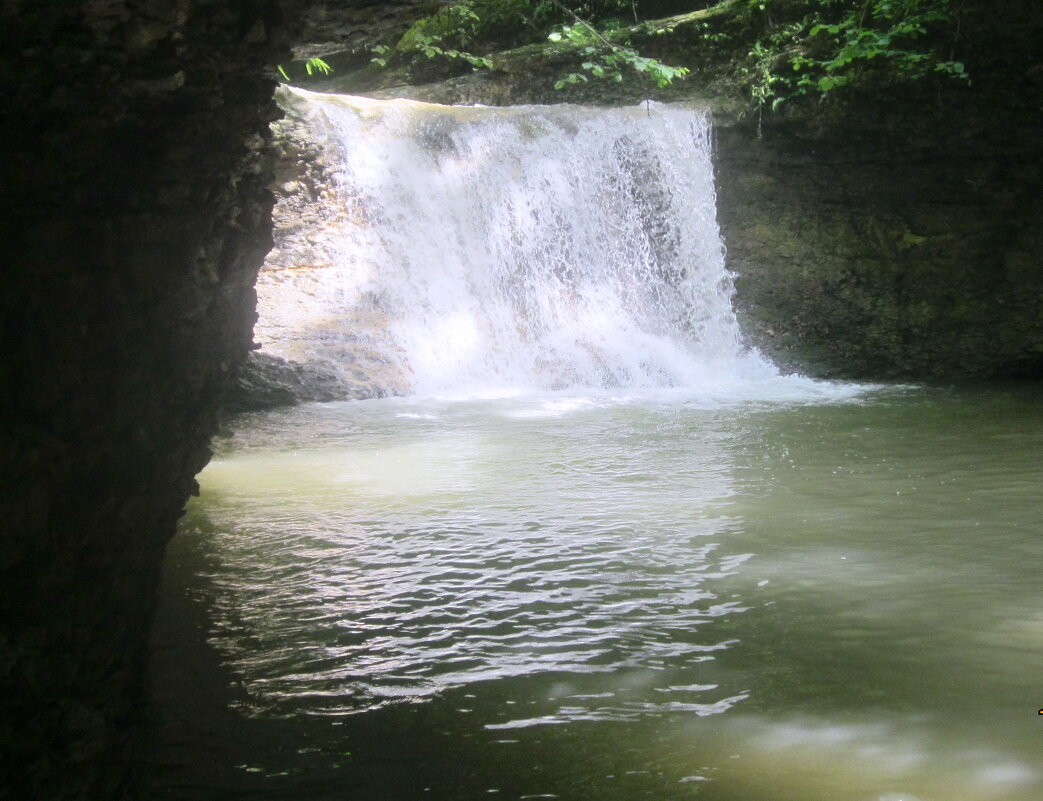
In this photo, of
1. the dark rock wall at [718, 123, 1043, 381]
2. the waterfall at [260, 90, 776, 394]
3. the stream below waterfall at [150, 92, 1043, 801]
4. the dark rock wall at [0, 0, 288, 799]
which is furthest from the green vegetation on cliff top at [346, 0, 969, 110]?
the dark rock wall at [0, 0, 288, 799]

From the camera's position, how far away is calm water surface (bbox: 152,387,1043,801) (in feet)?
8.46

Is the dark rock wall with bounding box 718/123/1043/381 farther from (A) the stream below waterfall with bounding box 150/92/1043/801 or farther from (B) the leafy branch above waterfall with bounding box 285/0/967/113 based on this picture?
(A) the stream below waterfall with bounding box 150/92/1043/801

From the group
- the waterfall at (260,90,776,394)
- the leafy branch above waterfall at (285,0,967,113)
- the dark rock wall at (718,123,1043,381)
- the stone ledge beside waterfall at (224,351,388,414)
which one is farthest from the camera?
the waterfall at (260,90,776,394)

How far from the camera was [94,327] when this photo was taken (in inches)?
93.9

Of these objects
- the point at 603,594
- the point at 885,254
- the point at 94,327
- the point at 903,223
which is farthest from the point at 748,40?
the point at 94,327

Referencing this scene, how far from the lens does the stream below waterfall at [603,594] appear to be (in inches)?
103

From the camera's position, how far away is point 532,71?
13.5 meters

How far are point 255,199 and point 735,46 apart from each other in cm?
941

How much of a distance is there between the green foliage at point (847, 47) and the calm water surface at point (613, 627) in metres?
5.29

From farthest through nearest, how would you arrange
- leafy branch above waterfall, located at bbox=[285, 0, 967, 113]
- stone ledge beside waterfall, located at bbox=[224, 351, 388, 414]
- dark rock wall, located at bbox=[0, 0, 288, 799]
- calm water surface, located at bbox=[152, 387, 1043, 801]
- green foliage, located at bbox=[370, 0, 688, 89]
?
green foliage, located at bbox=[370, 0, 688, 89] → leafy branch above waterfall, located at bbox=[285, 0, 967, 113] → stone ledge beside waterfall, located at bbox=[224, 351, 388, 414] → calm water surface, located at bbox=[152, 387, 1043, 801] → dark rock wall, located at bbox=[0, 0, 288, 799]

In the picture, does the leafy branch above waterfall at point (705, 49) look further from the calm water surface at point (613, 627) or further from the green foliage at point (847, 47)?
the calm water surface at point (613, 627)

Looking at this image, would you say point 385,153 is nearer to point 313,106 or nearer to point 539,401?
point 313,106

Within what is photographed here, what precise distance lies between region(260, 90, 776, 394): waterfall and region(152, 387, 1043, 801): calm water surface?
4397 mm

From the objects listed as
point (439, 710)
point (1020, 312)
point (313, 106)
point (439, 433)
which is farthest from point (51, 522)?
point (1020, 312)
